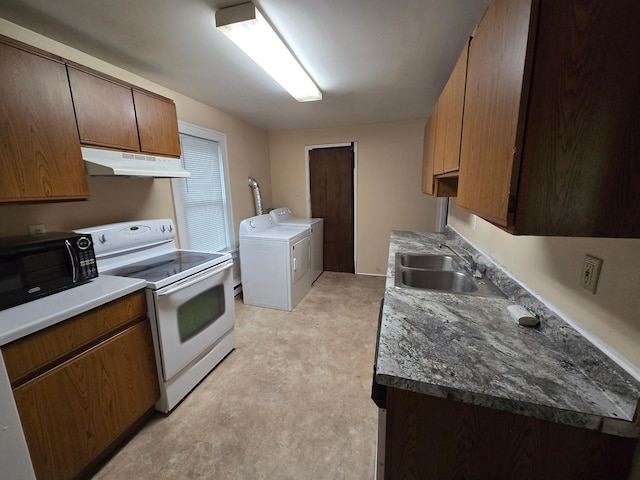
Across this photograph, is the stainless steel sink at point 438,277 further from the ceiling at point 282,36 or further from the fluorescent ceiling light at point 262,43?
the fluorescent ceiling light at point 262,43

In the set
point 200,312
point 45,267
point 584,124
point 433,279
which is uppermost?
point 584,124

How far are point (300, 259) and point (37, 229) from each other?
2.27m

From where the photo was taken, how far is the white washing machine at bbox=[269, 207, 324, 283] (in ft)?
12.3

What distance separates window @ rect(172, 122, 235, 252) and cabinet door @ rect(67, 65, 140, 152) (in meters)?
0.75

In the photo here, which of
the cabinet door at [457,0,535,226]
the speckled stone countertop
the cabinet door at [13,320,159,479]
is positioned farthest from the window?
the cabinet door at [457,0,535,226]

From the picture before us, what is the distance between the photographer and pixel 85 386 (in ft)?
4.07

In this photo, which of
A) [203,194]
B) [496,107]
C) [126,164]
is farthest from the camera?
[203,194]

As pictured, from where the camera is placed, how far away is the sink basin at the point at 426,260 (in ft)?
6.87

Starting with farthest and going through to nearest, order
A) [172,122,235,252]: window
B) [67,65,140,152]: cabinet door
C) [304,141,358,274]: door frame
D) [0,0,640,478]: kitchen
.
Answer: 1. [304,141,358,274]: door frame
2. [172,122,235,252]: window
3. [67,65,140,152]: cabinet door
4. [0,0,640,478]: kitchen

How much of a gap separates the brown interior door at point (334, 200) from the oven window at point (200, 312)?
2.48m

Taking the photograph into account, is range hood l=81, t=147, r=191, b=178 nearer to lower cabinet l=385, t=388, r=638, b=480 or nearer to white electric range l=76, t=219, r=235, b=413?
white electric range l=76, t=219, r=235, b=413

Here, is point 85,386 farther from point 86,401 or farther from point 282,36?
point 282,36

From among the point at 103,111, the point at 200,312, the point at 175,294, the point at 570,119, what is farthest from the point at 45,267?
the point at 570,119

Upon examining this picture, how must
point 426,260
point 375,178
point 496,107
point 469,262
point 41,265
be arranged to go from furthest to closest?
1. point 375,178
2. point 426,260
3. point 469,262
4. point 41,265
5. point 496,107
